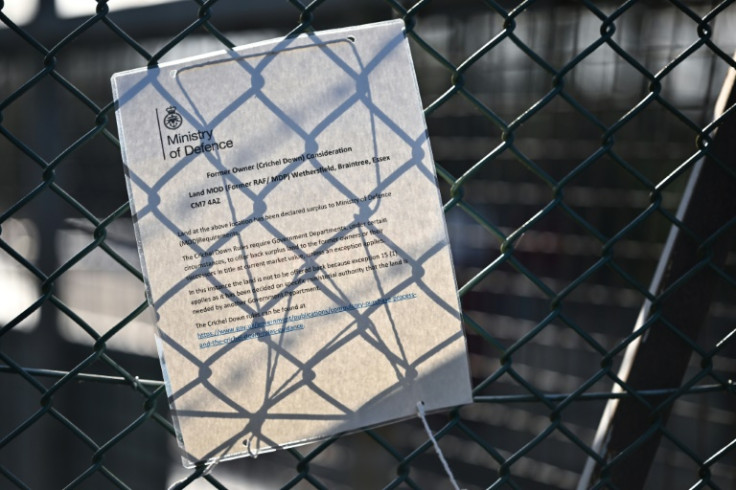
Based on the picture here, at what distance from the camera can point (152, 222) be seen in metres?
0.78

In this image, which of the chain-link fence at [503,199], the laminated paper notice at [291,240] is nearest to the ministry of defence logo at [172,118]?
the laminated paper notice at [291,240]

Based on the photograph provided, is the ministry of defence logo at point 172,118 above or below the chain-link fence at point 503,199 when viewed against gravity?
below

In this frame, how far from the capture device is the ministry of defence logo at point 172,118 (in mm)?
782

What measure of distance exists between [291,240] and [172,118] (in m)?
0.18

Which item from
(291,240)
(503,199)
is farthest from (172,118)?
(503,199)

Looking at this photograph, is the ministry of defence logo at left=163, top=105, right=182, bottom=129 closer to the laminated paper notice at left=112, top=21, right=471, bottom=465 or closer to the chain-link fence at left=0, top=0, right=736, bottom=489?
the laminated paper notice at left=112, top=21, right=471, bottom=465

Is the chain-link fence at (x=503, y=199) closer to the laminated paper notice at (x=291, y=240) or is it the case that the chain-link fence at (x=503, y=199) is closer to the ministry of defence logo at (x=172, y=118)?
the laminated paper notice at (x=291, y=240)

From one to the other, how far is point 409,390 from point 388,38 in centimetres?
40

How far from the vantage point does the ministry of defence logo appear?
78cm

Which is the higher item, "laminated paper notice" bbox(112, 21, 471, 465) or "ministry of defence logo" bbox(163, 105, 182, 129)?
"ministry of defence logo" bbox(163, 105, 182, 129)

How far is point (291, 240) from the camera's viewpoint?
803mm

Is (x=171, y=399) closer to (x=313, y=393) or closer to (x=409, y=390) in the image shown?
(x=313, y=393)

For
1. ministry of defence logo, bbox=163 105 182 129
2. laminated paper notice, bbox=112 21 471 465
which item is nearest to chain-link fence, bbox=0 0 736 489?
laminated paper notice, bbox=112 21 471 465

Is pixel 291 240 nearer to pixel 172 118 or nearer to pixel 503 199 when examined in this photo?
pixel 172 118
